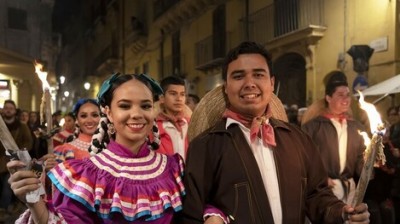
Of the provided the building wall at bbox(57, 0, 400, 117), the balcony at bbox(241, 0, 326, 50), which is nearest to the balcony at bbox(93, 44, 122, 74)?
the building wall at bbox(57, 0, 400, 117)

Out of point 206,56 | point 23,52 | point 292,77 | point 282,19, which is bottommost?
point 292,77

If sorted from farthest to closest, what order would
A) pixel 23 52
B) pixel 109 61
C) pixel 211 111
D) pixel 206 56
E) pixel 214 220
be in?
pixel 109 61
pixel 206 56
pixel 23 52
pixel 211 111
pixel 214 220

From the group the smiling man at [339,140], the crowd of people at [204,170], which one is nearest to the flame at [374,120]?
the crowd of people at [204,170]

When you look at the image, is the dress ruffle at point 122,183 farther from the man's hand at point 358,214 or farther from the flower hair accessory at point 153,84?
the man's hand at point 358,214

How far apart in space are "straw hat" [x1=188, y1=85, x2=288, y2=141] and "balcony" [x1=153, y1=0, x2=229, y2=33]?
13914mm

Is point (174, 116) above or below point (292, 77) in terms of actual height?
below

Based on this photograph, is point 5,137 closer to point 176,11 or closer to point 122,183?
point 122,183

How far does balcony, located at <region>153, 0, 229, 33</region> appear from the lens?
18.2 meters

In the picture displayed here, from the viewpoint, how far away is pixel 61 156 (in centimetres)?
439

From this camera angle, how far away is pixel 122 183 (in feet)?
8.02

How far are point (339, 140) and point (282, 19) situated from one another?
895 cm

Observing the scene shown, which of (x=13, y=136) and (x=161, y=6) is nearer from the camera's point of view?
(x=13, y=136)

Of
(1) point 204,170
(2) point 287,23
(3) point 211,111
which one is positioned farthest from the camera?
(2) point 287,23

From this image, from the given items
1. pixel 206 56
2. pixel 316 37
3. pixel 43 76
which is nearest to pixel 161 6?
pixel 206 56
